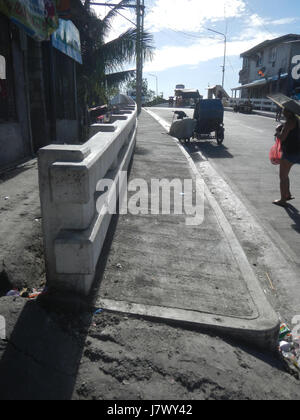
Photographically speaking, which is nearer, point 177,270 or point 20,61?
point 177,270

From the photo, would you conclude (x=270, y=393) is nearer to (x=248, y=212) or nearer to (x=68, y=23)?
(x=248, y=212)

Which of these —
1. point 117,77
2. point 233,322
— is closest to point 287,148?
point 233,322

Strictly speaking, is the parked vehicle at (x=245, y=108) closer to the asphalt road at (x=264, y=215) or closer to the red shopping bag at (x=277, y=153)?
the asphalt road at (x=264, y=215)

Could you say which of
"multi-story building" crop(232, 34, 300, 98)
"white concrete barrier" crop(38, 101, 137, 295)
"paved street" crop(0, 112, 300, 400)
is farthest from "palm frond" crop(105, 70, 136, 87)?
"multi-story building" crop(232, 34, 300, 98)

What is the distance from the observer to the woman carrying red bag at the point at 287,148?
685cm

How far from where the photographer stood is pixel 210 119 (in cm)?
1551

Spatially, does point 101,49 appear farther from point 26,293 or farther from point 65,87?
point 26,293

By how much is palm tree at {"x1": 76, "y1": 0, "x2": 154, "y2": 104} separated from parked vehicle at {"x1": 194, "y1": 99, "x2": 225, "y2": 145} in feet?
11.9

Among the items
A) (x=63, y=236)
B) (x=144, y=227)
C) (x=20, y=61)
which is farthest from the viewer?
(x=20, y=61)

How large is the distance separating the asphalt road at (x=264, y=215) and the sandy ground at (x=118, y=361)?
1256mm

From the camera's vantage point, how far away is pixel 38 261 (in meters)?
3.71

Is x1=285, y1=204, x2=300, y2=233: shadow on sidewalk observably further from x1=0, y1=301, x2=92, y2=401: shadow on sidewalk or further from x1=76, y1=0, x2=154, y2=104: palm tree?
x1=76, y1=0, x2=154, y2=104: palm tree

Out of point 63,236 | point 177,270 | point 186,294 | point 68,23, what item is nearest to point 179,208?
point 177,270

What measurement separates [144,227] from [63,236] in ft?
7.19
